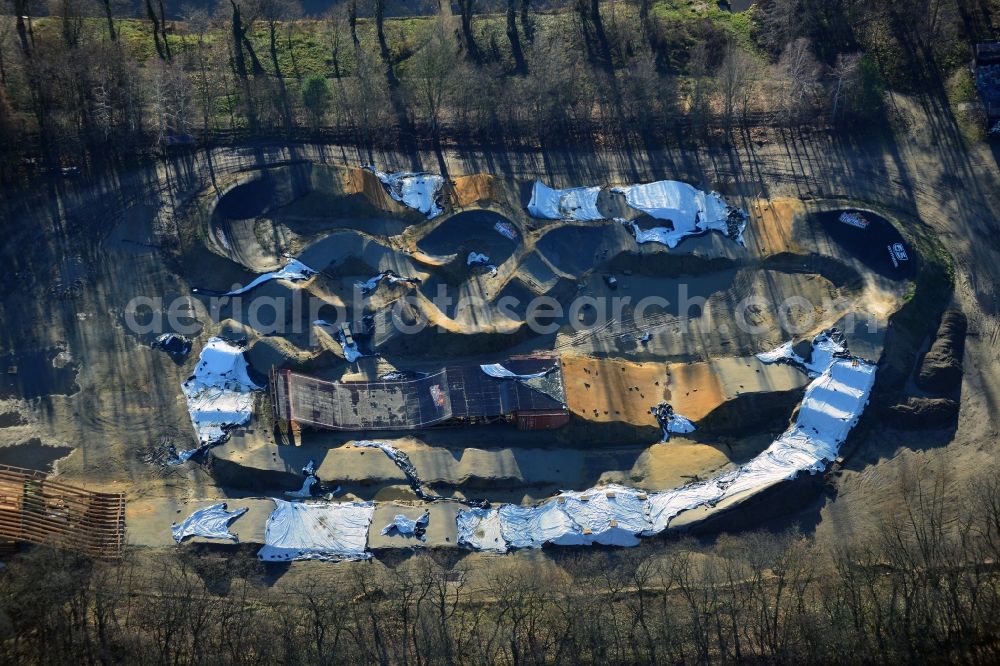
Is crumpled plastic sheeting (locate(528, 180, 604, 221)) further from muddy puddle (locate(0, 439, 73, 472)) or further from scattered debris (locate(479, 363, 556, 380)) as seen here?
muddy puddle (locate(0, 439, 73, 472))

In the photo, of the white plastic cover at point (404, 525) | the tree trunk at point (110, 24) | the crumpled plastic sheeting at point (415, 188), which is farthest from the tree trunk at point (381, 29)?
the white plastic cover at point (404, 525)

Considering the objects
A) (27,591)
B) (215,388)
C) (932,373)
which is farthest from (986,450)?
(27,591)

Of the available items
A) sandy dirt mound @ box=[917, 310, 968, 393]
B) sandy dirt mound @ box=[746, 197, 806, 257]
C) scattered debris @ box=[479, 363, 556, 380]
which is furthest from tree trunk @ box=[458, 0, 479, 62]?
sandy dirt mound @ box=[917, 310, 968, 393]

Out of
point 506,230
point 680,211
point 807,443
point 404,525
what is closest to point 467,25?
point 506,230

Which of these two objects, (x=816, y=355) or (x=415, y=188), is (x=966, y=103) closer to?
(x=816, y=355)

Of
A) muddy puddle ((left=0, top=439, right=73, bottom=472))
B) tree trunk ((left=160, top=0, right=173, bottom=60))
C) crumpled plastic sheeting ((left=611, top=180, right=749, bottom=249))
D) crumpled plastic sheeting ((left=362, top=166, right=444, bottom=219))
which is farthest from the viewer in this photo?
tree trunk ((left=160, top=0, right=173, bottom=60))
